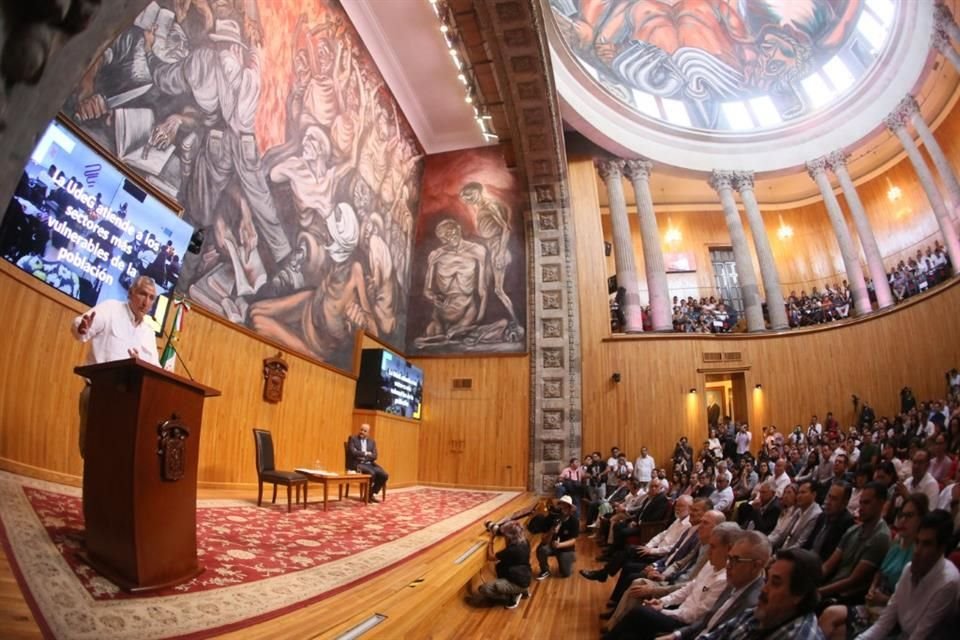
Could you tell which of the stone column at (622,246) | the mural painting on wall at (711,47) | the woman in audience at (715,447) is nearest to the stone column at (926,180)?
the mural painting on wall at (711,47)

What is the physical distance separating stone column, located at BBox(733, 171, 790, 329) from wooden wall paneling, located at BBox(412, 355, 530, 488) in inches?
326

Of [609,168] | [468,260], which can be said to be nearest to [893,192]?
Result: [609,168]

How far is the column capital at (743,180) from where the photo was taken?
17734mm

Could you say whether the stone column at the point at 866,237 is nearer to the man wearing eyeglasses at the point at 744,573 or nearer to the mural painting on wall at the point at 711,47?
the mural painting on wall at the point at 711,47

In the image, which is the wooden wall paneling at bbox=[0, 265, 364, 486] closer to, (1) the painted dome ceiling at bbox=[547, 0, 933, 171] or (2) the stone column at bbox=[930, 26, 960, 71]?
(1) the painted dome ceiling at bbox=[547, 0, 933, 171]

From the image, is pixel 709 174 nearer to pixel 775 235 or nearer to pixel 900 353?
pixel 775 235

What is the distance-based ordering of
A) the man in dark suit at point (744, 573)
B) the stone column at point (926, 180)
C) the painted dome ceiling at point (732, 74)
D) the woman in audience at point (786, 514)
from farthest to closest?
the painted dome ceiling at point (732, 74), the stone column at point (926, 180), the woman in audience at point (786, 514), the man in dark suit at point (744, 573)

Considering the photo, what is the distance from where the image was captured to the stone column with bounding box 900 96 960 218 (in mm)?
13844

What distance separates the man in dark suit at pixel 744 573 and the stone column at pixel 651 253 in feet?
41.7

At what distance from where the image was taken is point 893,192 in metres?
18.4

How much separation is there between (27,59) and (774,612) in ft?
9.76

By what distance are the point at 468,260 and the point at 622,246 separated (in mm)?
5144

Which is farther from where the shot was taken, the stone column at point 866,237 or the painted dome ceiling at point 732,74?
the painted dome ceiling at point 732,74

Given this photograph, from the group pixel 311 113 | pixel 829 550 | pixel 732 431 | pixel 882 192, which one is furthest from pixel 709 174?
pixel 829 550
